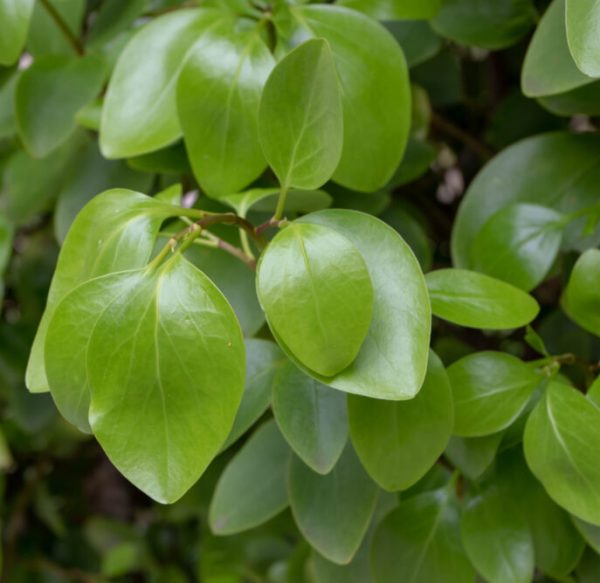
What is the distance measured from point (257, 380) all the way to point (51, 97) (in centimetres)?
19

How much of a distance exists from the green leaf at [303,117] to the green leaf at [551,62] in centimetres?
11

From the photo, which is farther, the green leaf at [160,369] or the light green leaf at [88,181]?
the light green leaf at [88,181]

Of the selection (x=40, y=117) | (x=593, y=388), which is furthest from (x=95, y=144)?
(x=593, y=388)

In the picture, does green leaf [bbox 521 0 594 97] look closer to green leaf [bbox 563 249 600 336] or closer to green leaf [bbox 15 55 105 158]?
green leaf [bbox 563 249 600 336]

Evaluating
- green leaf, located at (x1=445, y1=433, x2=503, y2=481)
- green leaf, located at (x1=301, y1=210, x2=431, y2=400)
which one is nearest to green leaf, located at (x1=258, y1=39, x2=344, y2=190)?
green leaf, located at (x1=301, y1=210, x2=431, y2=400)

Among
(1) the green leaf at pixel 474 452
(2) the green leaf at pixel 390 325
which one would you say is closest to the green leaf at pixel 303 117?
(2) the green leaf at pixel 390 325

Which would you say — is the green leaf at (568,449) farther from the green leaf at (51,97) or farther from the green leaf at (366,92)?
the green leaf at (51,97)

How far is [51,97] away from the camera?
0.42 m

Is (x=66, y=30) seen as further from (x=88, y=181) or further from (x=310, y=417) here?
(x=310, y=417)

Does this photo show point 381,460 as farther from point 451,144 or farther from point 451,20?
point 451,144

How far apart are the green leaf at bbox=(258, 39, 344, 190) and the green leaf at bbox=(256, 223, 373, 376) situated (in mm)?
36

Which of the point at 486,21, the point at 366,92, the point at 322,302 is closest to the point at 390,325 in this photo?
the point at 322,302

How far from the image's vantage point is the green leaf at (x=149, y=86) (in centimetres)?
36

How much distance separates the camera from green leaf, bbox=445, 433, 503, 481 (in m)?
0.33
